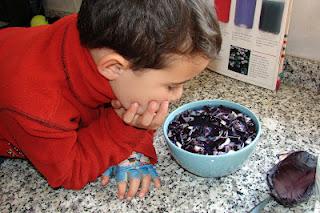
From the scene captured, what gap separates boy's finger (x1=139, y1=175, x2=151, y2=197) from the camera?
25.7 inches

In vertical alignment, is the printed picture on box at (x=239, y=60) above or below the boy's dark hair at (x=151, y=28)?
below

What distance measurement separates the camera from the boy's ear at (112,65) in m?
0.55

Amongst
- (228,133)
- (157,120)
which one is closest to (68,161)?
(157,120)

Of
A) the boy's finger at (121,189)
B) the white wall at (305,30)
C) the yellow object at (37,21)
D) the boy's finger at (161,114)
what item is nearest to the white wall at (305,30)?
the white wall at (305,30)

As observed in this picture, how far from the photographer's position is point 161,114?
2.14ft

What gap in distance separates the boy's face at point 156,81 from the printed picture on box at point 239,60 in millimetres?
317

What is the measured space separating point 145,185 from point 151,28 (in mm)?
288

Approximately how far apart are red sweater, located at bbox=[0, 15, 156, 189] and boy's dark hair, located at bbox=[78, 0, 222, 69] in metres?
0.08

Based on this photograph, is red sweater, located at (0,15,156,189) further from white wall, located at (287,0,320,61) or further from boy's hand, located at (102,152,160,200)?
white wall, located at (287,0,320,61)

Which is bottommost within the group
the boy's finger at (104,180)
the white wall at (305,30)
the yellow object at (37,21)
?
the boy's finger at (104,180)

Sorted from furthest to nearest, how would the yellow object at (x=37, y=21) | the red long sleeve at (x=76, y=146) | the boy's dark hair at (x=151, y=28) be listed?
the yellow object at (x=37, y=21) → the red long sleeve at (x=76, y=146) → the boy's dark hair at (x=151, y=28)

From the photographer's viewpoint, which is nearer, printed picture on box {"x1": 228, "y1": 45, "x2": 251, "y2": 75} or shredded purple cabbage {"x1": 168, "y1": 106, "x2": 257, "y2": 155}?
shredded purple cabbage {"x1": 168, "y1": 106, "x2": 257, "y2": 155}

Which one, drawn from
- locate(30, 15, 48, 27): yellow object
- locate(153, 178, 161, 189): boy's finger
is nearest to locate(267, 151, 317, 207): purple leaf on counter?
locate(153, 178, 161, 189): boy's finger

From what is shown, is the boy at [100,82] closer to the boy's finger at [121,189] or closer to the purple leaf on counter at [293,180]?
the boy's finger at [121,189]
